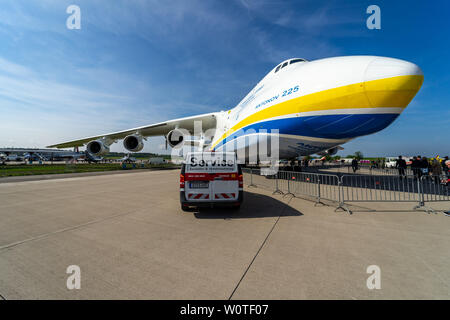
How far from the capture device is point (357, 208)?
17.1 feet

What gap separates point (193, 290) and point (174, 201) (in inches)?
169

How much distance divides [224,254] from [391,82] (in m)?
5.90

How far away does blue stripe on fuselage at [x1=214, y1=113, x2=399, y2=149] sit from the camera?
5285mm

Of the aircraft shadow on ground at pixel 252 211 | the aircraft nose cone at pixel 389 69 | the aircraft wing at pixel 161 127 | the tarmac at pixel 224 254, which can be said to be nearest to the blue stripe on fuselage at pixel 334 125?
the aircraft nose cone at pixel 389 69

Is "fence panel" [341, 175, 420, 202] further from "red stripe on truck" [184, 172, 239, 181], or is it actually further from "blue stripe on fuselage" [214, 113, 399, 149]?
"red stripe on truck" [184, 172, 239, 181]

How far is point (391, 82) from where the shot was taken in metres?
4.57

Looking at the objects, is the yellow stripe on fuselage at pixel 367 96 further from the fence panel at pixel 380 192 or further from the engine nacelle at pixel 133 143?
the engine nacelle at pixel 133 143

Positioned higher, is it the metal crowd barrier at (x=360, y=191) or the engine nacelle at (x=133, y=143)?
the engine nacelle at (x=133, y=143)

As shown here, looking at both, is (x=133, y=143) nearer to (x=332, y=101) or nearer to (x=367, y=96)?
(x=332, y=101)

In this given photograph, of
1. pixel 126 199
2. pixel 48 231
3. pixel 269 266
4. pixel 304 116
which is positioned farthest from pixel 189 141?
pixel 269 266

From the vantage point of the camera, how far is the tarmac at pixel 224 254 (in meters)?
1.93

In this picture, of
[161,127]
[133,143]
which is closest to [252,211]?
[133,143]

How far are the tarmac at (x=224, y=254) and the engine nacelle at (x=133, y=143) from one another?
11.5m
